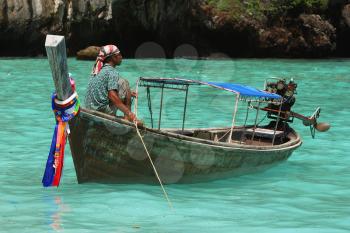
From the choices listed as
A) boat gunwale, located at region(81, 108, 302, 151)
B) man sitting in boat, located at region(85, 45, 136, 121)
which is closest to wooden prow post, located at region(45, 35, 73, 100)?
boat gunwale, located at region(81, 108, 302, 151)

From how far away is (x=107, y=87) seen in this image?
9.43 meters

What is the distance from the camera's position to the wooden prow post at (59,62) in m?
7.68

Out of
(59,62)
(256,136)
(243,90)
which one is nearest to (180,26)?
(256,136)

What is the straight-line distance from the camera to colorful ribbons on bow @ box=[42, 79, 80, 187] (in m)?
8.44

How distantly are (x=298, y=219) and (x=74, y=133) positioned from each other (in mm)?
3237

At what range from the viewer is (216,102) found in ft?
73.5

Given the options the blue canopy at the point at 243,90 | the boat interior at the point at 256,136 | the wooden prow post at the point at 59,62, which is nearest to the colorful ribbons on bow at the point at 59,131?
the wooden prow post at the point at 59,62

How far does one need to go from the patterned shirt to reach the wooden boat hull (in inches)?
27.6

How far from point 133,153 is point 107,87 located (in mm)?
1083

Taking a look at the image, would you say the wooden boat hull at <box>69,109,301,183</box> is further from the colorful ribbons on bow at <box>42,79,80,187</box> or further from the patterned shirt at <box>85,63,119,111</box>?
the patterned shirt at <box>85,63,119,111</box>

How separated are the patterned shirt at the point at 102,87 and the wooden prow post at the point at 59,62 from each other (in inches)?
39.7

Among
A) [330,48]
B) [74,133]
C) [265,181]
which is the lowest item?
[330,48]

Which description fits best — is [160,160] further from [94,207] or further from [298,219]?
[298,219]

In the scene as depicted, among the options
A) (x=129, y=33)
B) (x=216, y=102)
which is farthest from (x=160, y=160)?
(x=129, y=33)
